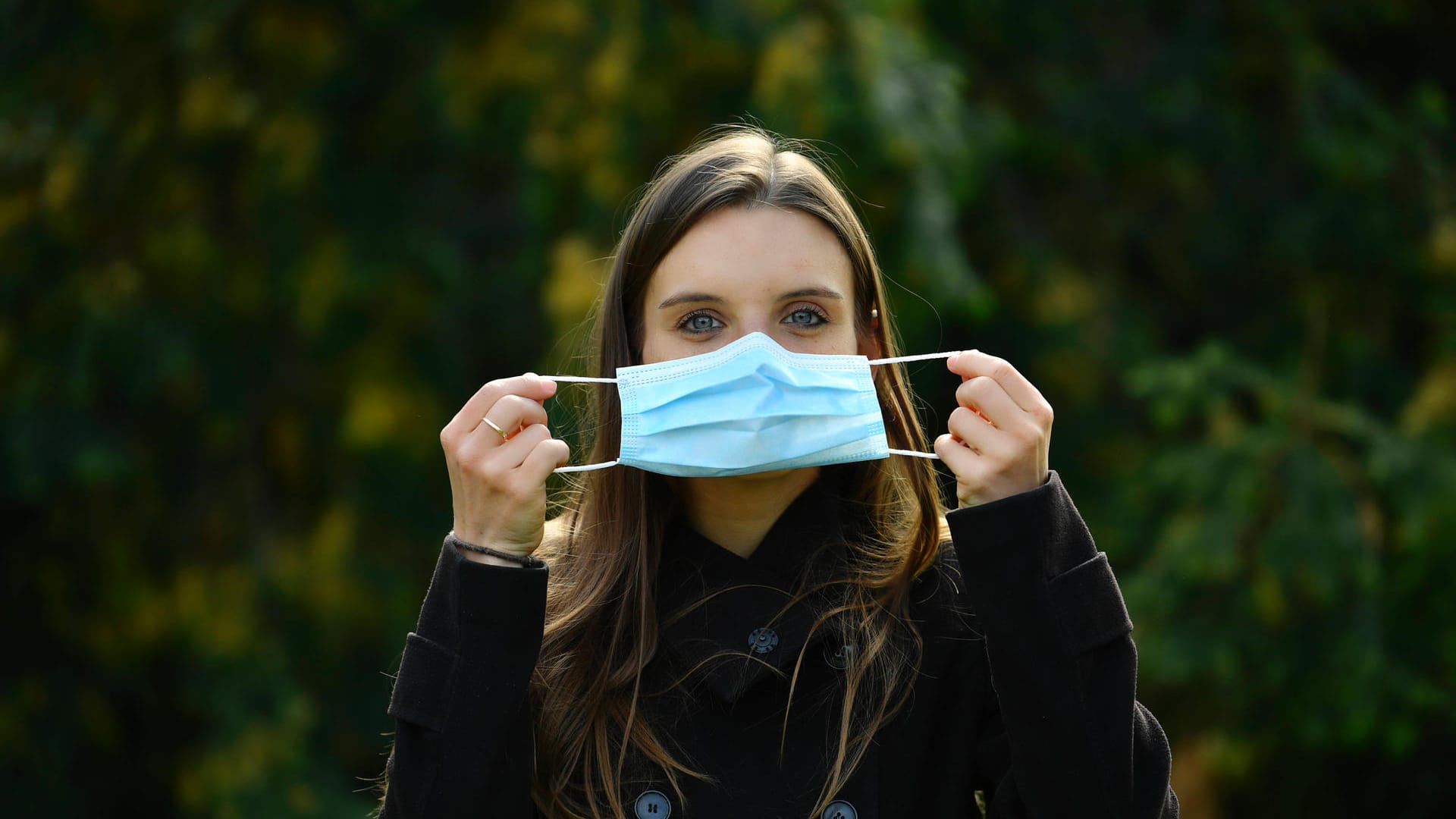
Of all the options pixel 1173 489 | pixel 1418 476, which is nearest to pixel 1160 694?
pixel 1173 489

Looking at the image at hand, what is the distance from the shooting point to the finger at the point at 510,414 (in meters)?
2.28

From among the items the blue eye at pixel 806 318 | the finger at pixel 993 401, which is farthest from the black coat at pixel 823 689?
the blue eye at pixel 806 318

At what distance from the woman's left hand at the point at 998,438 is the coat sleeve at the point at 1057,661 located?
5 centimetres

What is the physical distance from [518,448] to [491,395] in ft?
0.36

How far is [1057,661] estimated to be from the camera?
2051mm

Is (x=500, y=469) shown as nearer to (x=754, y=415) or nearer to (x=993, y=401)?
(x=754, y=415)

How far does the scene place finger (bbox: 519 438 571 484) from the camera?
7.33ft

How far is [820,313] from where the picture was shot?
2.49 meters

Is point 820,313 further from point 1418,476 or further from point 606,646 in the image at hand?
point 1418,476

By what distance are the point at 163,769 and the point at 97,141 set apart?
12.0 feet

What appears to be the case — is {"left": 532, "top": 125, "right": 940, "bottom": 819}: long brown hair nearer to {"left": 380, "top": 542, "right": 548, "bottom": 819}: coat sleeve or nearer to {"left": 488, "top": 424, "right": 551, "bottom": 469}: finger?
{"left": 380, "top": 542, "right": 548, "bottom": 819}: coat sleeve

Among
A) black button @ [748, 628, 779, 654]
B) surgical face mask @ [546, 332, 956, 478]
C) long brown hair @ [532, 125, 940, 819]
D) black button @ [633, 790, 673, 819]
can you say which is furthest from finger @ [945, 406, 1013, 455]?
black button @ [633, 790, 673, 819]

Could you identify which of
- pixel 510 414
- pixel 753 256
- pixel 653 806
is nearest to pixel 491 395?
pixel 510 414

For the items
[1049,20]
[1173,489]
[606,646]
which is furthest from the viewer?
[1049,20]
